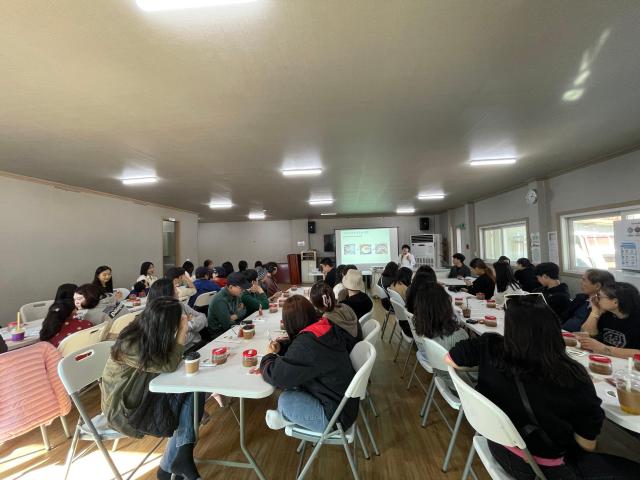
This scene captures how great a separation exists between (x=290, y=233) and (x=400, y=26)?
37.2 ft

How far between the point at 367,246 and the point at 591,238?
7013 millimetres

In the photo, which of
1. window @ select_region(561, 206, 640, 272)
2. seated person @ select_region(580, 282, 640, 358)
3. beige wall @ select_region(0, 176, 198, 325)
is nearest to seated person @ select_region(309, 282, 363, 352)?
seated person @ select_region(580, 282, 640, 358)

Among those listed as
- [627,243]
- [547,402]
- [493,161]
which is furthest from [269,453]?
[627,243]

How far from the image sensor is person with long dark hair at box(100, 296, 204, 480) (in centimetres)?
167

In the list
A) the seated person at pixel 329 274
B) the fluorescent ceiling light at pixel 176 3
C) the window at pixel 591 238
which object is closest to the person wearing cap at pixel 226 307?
the seated person at pixel 329 274

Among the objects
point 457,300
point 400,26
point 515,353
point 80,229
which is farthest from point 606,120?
point 80,229

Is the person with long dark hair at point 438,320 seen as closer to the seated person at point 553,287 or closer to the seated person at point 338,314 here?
the seated person at point 338,314

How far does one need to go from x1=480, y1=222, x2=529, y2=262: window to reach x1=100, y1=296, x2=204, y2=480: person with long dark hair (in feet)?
23.8

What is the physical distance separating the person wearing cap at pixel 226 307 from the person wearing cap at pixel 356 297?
4.24 ft

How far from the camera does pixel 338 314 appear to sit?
2.02 meters

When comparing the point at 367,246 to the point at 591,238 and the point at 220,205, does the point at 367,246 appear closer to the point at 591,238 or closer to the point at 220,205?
the point at 220,205

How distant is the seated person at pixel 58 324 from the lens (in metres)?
2.58

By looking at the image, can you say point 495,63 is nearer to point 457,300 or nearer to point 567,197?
point 457,300

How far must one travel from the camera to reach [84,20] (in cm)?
157
